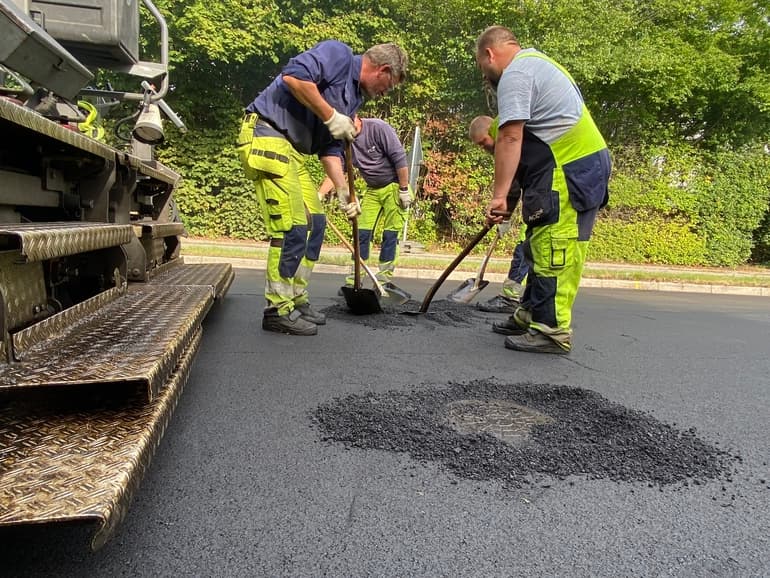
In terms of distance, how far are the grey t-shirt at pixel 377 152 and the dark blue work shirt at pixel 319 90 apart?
5.28 ft

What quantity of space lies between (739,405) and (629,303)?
167 inches

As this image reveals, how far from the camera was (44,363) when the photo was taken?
5.01 feet

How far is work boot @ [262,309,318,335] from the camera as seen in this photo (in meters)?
3.80

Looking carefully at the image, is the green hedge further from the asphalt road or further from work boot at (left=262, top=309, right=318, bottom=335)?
the asphalt road

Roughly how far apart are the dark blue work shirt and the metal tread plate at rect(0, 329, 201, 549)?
2401mm

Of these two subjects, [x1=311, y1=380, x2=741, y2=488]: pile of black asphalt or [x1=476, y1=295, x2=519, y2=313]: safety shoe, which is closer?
[x1=311, y1=380, x2=741, y2=488]: pile of black asphalt

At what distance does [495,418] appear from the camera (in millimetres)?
2391

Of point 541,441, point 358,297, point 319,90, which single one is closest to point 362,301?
point 358,297

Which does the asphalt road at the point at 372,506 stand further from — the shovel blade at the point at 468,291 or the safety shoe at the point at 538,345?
the shovel blade at the point at 468,291

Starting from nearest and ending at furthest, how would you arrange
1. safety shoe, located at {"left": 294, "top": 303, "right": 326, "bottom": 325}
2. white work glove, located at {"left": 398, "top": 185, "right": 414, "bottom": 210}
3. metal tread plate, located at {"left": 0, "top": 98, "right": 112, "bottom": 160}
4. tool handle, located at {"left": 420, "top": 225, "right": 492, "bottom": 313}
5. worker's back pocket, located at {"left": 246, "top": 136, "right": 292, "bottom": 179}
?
metal tread plate, located at {"left": 0, "top": 98, "right": 112, "bottom": 160}
worker's back pocket, located at {"left": 246, "top": 136, "right": 292, "bottom": 179}
safety shoe, located at {"left": 294, "top": 303, "right": 326, "bottom": 325}
tool handle, located at {"left": 420, "top": 225, "right": 492, "bottom": 313}
white work glove, located at {"left": 398, "top": 185, "right": 414, "bottom": 210}

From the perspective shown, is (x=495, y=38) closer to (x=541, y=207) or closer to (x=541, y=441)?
(x=541, y=207)

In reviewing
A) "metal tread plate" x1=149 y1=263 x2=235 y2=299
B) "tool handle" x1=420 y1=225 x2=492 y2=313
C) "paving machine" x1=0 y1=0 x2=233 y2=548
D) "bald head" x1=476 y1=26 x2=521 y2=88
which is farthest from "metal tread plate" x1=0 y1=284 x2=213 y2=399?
"bald head" x1=476 y1=26 x2=521 y2=88

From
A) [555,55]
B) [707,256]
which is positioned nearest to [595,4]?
[555,55]

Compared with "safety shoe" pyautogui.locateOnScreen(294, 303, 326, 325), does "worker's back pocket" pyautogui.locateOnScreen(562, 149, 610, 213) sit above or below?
above
